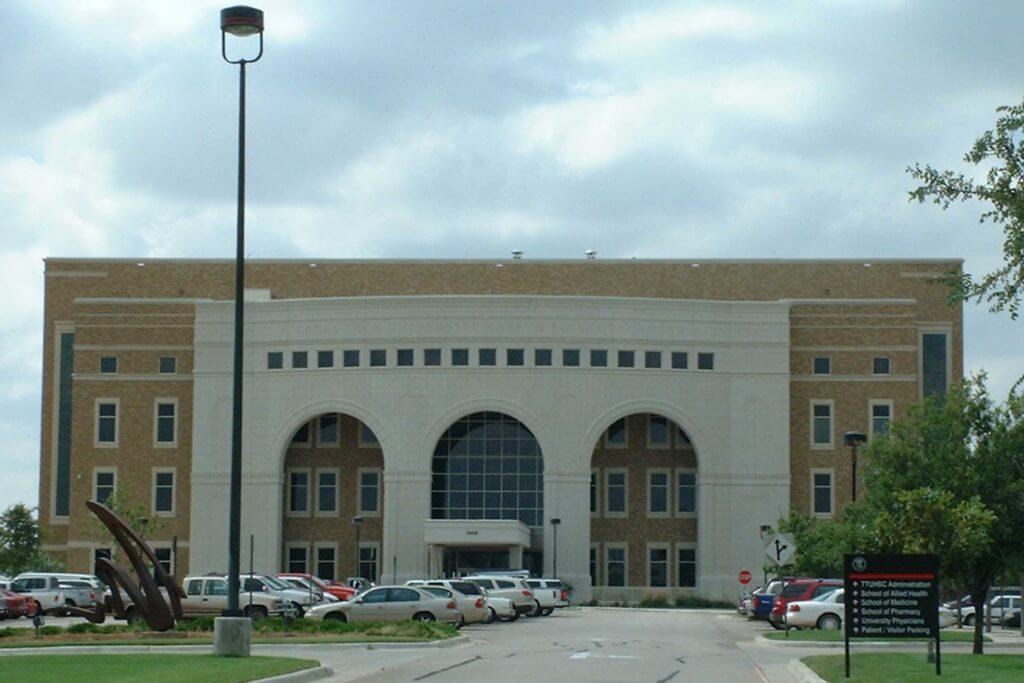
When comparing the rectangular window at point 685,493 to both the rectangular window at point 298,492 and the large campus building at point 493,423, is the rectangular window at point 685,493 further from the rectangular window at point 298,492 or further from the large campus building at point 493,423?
the rectangular window at point 298,492

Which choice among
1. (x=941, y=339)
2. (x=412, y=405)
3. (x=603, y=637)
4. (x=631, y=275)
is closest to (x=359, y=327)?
(x=412, y=405)

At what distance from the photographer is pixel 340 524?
91438 mm

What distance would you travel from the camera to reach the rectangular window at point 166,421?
303 ft

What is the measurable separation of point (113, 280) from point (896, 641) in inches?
2622

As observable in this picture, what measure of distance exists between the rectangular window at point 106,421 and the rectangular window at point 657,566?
93.6 feet

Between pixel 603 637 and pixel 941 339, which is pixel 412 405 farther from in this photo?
pixel 603 637

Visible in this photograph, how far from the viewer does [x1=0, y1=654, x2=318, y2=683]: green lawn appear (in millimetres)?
25812

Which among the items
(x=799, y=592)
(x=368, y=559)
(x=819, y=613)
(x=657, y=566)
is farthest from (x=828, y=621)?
(x=368, y=559)

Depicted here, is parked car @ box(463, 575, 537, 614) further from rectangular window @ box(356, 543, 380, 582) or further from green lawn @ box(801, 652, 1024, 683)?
rectangular window @ box(356, 543, 380, 582)

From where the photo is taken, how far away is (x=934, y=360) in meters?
95.6

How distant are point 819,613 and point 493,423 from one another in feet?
137

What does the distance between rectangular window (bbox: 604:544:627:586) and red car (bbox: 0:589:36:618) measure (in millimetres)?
39469

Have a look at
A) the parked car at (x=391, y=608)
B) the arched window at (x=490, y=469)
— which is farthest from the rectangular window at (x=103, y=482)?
the parked car at (x=391, y=608)

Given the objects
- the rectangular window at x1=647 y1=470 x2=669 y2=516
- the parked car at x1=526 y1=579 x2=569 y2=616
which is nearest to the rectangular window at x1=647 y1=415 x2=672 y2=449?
the rectangular window at x1=647 y1=470 x2=669 y2=516
